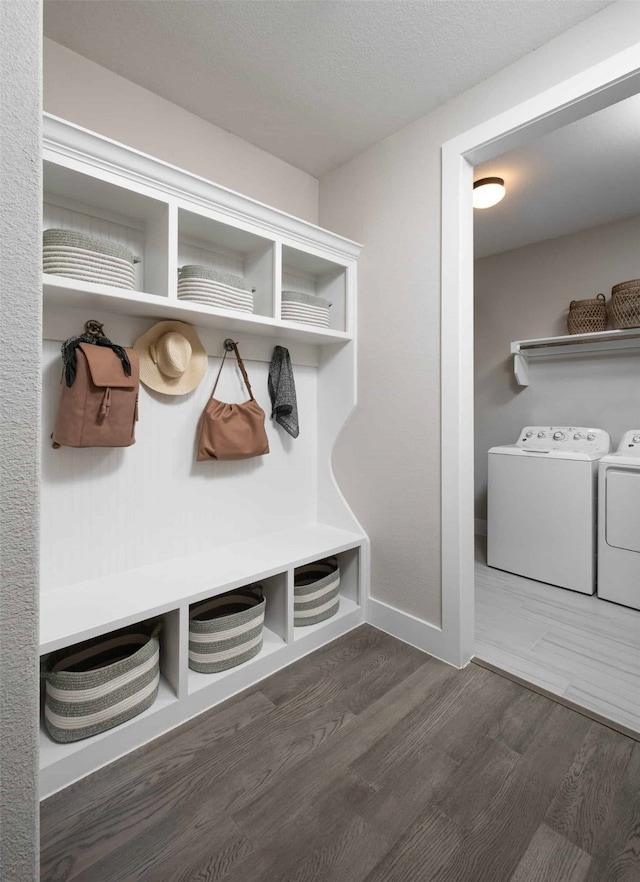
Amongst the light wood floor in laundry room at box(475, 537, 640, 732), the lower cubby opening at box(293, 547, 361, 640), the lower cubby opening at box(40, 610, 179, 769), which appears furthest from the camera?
the lower cubby opening at box(293, 547, 361, 640)

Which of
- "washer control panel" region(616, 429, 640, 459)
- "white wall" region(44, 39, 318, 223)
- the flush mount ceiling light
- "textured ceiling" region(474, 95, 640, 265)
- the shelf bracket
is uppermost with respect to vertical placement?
"textured ceiling" region(474, 95, 640, 265)

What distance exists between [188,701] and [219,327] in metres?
1.47

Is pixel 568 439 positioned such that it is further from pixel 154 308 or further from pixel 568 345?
pixel 154 308

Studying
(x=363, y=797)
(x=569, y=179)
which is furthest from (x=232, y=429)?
(x=569, y=179)

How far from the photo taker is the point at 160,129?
1796mm

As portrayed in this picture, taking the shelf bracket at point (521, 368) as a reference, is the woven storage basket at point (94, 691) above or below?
below

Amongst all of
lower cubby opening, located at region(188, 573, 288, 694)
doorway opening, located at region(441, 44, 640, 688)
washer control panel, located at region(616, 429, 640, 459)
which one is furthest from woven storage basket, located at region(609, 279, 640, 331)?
lower cubby opening, located at region(188, 573, 288, 694)

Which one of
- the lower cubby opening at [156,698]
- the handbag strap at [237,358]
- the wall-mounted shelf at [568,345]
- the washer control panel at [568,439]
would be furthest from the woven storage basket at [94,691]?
the wall-mounted shelf at [568,345]

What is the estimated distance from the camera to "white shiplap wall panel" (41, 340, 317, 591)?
5.11 feet

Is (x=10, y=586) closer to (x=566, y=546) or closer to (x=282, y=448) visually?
(x=282, y=448)

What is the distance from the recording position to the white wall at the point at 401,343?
188cm

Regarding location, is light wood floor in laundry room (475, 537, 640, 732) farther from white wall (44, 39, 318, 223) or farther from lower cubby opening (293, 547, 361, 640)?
white wall (44, 39, 318, 223)

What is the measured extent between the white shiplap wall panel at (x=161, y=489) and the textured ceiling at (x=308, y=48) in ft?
Answer: 3.58

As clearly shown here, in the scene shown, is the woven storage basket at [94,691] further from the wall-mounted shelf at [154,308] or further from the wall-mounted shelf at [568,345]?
the wall-mounted shelf at [568,345]
